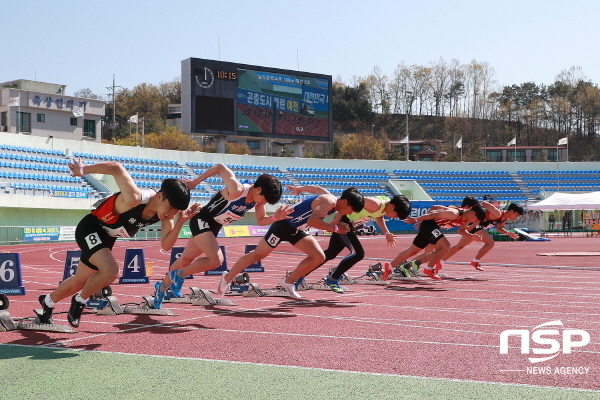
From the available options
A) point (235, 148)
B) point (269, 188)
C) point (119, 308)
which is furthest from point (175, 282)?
point (235, 148)

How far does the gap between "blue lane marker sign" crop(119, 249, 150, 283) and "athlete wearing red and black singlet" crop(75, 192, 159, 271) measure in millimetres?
6639

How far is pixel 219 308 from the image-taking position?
29.2ft

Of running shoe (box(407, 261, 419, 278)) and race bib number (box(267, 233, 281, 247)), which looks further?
running shoe (box(407, 261, 419, 278))

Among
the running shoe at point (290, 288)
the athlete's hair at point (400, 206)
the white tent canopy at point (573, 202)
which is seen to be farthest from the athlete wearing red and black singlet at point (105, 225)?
the white tent canopy at point (573, 202)

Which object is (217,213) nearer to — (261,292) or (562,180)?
(261,292)

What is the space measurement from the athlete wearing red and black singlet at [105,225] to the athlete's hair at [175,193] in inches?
14.1

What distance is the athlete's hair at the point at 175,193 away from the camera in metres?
6.20

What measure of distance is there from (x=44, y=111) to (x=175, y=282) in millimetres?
53809

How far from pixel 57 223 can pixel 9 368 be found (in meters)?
33.3

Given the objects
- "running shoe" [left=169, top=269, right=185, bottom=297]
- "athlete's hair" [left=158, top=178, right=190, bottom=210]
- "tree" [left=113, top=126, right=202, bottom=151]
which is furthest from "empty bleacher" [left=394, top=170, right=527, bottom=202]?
"athlete's hair" [left=158, top=178, right=190, bottom=210]

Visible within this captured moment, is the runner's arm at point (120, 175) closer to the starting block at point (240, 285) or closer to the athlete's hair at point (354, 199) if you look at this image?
the athlete's hair at point (354, 199)

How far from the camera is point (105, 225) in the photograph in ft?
21.7

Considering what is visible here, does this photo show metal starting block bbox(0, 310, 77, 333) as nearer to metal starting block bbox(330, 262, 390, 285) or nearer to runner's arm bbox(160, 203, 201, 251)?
runner's arm bbox(160, 203, 201, 251)

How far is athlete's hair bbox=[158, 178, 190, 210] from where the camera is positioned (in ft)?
20.3
